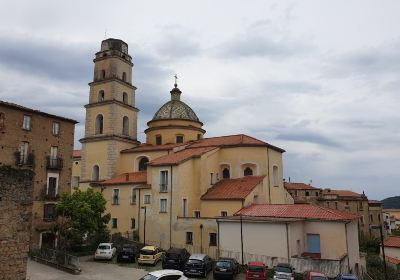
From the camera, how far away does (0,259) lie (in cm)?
A: 1590

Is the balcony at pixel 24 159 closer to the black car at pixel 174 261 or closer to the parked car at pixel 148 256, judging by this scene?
the parked car at pixel 148 256

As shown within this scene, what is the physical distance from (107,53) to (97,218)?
28087mm

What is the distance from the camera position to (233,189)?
125 feet

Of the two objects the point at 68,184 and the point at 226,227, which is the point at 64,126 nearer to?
the point at 68,184

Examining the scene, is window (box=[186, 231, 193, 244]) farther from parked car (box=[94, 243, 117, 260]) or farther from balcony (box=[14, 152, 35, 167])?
balcony (box=[14, 152, 35, 167])

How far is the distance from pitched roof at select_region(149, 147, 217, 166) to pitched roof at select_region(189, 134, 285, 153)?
238 centimetres

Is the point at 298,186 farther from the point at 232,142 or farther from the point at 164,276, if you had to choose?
the point at 164,276

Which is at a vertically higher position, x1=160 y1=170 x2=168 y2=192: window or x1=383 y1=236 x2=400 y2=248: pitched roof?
x1=160 y1=170 x2=168 y2=192: window

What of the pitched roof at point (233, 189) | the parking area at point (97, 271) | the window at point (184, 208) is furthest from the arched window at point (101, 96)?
the parking area at point (97, 271)

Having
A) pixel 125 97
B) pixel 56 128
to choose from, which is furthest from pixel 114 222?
pixel 125 97

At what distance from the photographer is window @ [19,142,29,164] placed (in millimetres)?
32594

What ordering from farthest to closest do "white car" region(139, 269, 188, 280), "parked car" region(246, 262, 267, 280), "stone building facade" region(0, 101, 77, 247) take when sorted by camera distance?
1. "stone building facade" region(0, 101, 77, 247)
2. "parked car" region(246, 262, 267, 280)
3. "white car" region(139, 269, 188, 280)

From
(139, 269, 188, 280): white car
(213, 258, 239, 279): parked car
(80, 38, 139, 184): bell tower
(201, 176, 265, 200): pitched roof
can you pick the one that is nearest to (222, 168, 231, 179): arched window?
(201, 176, 265, 200): pitched roof

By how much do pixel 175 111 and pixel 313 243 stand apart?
28.5 metres
